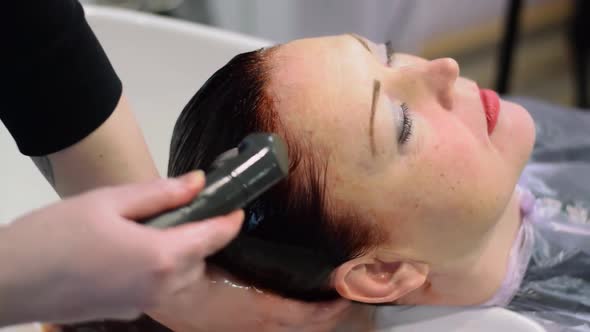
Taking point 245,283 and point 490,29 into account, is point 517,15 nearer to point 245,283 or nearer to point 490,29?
point 490,29

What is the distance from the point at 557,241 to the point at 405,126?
1.11 ft

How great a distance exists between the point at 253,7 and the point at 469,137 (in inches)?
31.3

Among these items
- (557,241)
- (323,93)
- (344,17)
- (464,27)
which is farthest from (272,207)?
(464,27)

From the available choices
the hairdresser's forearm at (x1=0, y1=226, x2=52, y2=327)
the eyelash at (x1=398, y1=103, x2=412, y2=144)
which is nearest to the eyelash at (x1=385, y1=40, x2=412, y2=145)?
the eyelash at (x1=398, y1=103, x2=412, y2=144)

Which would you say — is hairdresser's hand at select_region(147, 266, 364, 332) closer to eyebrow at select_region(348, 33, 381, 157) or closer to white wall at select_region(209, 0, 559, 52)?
eyebrow at select_region(348, 33, 381, 157)

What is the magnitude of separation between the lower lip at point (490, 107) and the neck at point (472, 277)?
12 centimetres

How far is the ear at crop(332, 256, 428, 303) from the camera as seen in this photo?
29.1 inches

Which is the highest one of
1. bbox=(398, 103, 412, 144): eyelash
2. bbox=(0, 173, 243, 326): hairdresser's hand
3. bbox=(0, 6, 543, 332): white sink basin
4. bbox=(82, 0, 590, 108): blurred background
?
bbox=(0, 173, 243, 326): hairdresser's hand

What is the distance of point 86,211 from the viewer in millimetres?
458

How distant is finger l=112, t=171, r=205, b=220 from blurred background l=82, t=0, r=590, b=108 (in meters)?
0.97

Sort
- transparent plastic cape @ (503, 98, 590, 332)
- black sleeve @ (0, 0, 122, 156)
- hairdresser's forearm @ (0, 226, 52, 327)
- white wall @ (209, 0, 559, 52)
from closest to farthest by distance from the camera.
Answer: hairdresser's forearm @ (0, 226, 52, 327) → black sleeve @ (0, 0, 122, 156) → transparent plastic cape @ (503, 98, 590, 332) → white wall @ (209, 0, 559, 52)

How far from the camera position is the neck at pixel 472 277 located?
2.52 feet

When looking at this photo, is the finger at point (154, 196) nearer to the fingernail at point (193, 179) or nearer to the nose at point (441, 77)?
the fingernail at point (193, 179)

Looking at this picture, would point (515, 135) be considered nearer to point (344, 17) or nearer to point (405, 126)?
point (405, 126)
